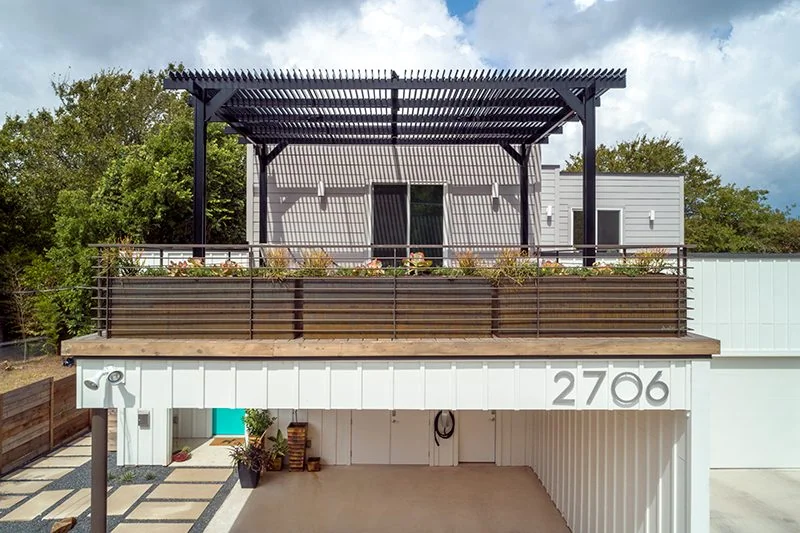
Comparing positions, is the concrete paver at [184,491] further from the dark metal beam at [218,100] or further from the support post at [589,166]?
the support post at [589,166]

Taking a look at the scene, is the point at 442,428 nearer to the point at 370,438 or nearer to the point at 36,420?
the point at 370,438

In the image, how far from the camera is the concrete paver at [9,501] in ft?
21.2

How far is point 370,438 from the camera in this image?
8.21 m

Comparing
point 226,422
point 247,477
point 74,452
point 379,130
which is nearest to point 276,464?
point 247,477

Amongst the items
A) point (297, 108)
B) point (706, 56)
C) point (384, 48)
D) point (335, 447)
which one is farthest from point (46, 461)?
point (706, 56)

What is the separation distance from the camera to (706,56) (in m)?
24.2

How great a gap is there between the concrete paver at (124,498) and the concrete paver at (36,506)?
0.70m

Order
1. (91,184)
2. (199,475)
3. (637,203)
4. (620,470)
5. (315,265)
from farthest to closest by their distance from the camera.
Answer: (91,184) → (637,203) → (199,475) → (620,470) → (315,265)

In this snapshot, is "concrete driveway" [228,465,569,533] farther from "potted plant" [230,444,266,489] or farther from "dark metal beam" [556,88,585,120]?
"dark metal beam" [556,88,585,120]

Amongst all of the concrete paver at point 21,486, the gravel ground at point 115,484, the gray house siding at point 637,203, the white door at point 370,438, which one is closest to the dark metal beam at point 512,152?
the gray house siding at point 637,203

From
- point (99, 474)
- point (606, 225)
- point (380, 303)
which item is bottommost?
point (99, 474)

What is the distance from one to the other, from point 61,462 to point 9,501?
1353 millimetres

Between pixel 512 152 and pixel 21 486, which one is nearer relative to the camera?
pixel 21 486

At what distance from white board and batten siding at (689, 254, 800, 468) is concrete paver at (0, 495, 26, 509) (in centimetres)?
1053
